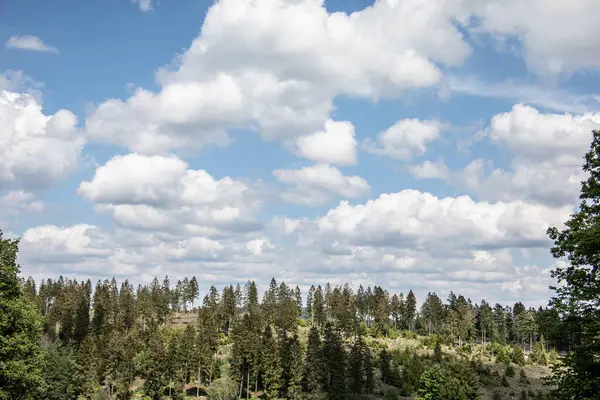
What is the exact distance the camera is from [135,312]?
16662 cm

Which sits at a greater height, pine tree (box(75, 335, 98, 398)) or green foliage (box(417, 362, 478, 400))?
green foliage (box(417, 362, 478, 400))

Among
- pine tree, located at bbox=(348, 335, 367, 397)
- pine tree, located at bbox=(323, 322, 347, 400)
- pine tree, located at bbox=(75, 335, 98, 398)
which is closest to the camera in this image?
pine tree, located at bbox=(323, 322, 347, 400)

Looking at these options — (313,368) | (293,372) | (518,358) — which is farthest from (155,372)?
(518,358)

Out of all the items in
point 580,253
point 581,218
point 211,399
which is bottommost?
point 211,399

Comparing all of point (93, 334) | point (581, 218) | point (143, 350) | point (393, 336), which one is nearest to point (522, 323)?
point (393, 336)

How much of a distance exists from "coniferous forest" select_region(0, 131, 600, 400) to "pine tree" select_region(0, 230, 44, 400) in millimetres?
68

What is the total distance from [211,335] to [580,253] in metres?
119

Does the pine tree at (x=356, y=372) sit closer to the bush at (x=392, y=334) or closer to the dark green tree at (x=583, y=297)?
the bush at (x=392, y=334)

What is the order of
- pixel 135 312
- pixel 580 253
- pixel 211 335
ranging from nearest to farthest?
pixel 580 253 → pixel 211 335 → pixel 135 312

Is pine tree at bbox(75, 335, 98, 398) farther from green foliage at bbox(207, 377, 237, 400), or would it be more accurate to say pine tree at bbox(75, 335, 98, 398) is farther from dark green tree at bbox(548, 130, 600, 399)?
dark green tree at bbox(548, 130, 600, 399)

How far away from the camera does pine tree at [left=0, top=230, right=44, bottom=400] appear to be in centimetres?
2529

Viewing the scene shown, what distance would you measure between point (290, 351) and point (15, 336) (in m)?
93.3

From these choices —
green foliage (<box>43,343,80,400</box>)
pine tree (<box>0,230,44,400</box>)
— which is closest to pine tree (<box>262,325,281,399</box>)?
green foliage (<box>43,343,80,400</box>)

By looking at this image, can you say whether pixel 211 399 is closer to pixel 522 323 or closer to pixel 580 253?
pixel 580 253
